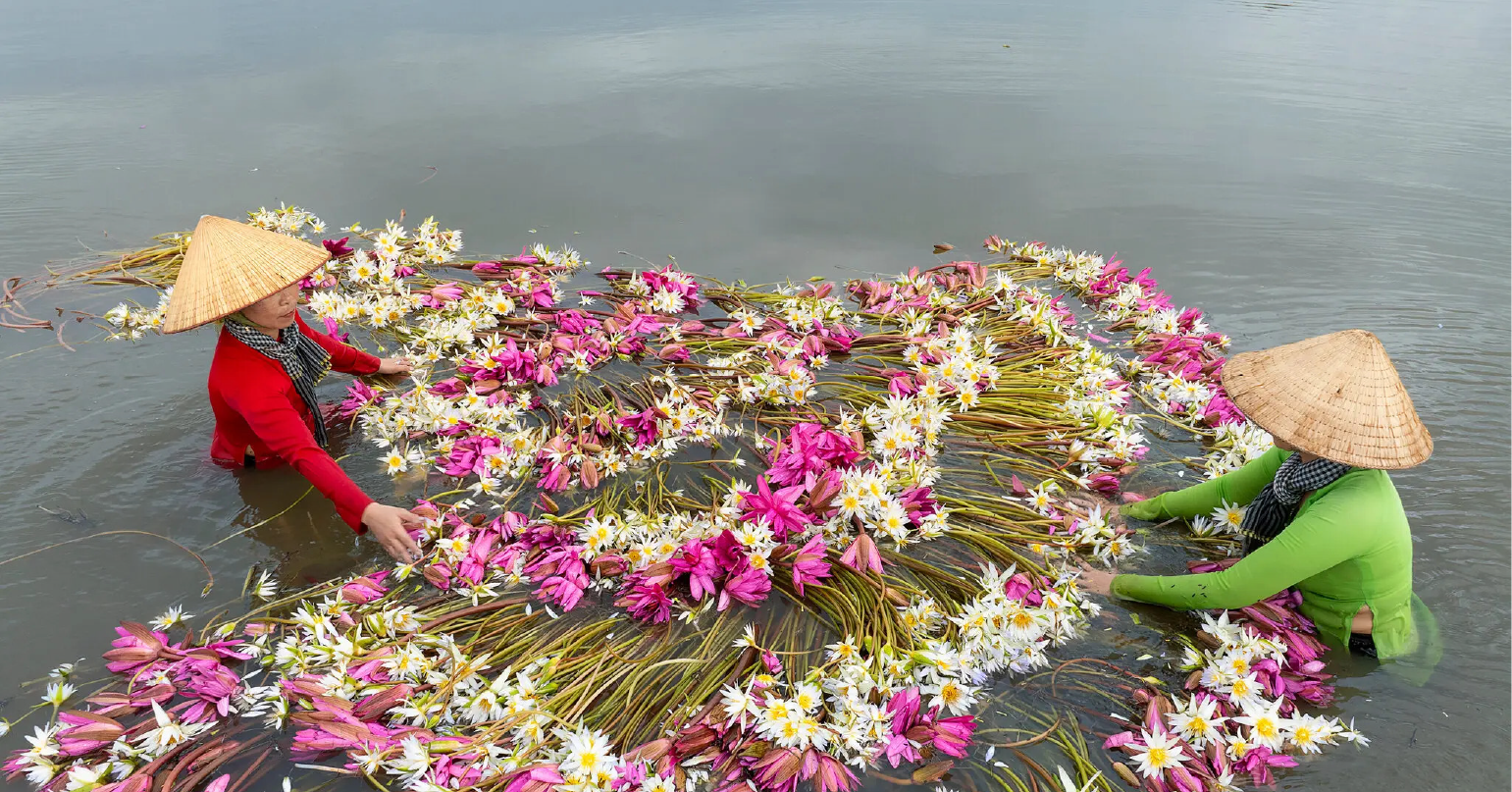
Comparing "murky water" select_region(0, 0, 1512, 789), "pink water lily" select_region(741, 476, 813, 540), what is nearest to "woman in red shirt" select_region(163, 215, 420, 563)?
"murky water" select_region(0, 0, 1512, 789)

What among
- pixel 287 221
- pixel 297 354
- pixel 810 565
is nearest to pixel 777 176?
pixel 287 221

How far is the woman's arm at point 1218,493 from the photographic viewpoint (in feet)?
9.20

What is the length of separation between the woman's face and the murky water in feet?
2.39

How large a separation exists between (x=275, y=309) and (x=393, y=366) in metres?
0.96

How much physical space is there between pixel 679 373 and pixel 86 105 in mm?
6514

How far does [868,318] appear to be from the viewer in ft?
14.6

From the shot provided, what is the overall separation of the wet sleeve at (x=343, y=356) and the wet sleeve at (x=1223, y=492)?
10.7ft

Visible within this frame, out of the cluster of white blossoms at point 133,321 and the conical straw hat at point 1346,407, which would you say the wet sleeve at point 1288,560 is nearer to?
the conical straw hat at point 1346,407

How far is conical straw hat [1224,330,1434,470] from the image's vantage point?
7.32 feet

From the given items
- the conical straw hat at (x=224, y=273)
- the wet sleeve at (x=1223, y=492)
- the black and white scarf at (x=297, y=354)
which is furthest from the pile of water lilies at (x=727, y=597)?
the conical straw hat at (x=224, y=273)

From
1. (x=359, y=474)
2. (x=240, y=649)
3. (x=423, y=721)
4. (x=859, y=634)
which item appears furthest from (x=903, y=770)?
(x=359, y=474)

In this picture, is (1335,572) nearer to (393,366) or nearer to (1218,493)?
(1218,493)

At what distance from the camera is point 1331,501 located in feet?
7.68

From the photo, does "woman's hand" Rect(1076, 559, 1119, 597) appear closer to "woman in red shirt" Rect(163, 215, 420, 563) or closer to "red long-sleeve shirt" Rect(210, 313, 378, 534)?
"woman in red shirt" Rect(163, 215, 420, 563)
